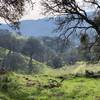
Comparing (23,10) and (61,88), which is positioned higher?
(23,10)

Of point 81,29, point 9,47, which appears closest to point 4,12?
point 81,29

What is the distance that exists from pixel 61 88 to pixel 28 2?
752 centimetres

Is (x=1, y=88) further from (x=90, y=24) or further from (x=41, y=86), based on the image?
(x=90, y=24)

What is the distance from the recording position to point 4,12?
22.4m

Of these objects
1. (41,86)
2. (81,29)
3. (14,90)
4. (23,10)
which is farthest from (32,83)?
(23,10)

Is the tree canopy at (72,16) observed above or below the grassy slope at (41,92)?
above

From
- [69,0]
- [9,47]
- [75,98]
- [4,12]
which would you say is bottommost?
[75,98]

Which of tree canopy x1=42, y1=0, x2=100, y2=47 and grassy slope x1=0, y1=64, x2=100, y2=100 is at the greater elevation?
tree canopy x1=42, y1=0, x2=100, y2=47

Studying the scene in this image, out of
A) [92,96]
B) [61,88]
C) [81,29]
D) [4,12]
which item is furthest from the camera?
[81,29]

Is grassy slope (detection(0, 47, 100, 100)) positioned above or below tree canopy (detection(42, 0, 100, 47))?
below

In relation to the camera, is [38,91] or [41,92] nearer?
[41,92]

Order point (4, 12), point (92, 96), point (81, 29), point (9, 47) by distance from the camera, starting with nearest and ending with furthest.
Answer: point (4, 12), point (92, 96), point (81, 29), point (9, 47)

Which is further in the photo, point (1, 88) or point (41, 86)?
point (41, 86)

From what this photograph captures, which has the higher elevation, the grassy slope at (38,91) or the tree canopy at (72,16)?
the tree canopy at (72,16)
